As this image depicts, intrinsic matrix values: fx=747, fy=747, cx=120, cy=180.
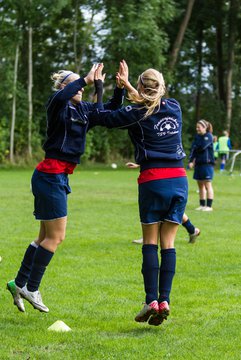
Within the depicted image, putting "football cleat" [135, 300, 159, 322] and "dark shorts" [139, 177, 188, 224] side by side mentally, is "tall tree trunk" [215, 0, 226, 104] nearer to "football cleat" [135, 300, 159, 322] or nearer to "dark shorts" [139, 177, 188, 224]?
"dark shorts" [139, 177, 188, 224]

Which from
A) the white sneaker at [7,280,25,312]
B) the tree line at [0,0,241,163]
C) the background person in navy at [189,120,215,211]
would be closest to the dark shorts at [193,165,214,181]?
the background person in navy at [189,120,215,211]

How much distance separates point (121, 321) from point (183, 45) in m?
38.5

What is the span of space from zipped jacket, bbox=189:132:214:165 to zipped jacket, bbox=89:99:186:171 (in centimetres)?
946

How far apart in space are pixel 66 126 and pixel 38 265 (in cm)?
118

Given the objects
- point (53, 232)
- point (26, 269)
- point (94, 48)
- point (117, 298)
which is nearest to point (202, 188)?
point (117, 298)

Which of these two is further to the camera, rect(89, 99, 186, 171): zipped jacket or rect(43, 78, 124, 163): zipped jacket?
rect(43, 78, 124, 163): zipped jacket

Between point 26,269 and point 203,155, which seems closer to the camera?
point 26,269

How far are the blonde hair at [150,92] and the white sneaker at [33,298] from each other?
178cm

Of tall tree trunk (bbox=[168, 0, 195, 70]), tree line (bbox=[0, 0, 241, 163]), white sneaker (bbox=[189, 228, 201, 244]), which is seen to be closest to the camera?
white sneaker (bbox=[189, 228, 201, 244])

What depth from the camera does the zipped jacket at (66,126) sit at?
6051 mm

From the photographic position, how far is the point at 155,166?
5871 mm

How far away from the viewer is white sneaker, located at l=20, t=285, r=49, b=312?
6238 millimetres

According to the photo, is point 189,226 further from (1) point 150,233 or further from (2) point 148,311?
(2) point 148,311

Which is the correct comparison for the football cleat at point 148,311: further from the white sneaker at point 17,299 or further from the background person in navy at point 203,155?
the background person in navy at point 203,155
